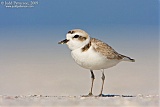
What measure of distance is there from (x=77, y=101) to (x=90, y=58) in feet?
1.75

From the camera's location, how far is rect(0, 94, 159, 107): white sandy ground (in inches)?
261

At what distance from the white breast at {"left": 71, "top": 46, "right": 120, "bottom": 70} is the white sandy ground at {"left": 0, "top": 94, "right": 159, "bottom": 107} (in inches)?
15.5

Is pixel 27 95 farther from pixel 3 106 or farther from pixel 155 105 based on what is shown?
pixel 155 105

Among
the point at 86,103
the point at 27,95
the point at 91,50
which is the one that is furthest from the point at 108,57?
the point at 27,95

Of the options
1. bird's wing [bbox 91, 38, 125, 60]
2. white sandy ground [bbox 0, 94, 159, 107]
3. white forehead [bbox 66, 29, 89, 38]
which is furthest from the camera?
bird's wing [bbox 91, 38, 125, 60]

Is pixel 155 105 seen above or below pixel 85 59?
below

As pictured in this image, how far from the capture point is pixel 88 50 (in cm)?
688

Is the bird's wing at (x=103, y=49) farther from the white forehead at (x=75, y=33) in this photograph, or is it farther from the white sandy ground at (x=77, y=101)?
the white sandy ground at (x=77, y=101)

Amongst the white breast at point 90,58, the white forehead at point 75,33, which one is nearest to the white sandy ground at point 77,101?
the white breast at point 90,58

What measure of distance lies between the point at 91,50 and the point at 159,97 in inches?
42.0

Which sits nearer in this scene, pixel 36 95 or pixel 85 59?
pixel 85 59

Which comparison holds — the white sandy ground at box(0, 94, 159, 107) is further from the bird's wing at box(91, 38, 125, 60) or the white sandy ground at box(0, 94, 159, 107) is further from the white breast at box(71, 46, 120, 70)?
the bird's wing at box(91, 38, 125, 60)

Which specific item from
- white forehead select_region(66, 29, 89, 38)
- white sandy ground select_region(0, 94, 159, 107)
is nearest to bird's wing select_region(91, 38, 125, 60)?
white forehead select_region(66, 29, 89, 38)

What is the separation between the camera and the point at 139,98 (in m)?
7.07
